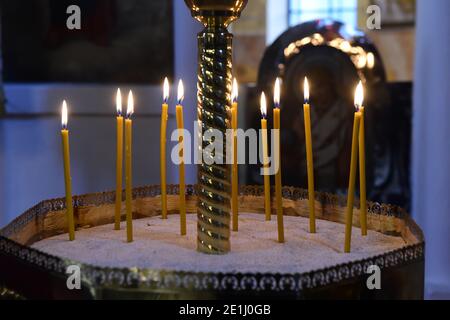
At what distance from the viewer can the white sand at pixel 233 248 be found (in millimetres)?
918

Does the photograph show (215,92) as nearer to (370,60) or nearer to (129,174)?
(129,174)

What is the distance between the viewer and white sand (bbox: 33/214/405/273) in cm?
92

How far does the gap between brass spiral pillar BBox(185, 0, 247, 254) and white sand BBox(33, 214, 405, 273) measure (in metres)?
0.03

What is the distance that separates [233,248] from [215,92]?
23 cm

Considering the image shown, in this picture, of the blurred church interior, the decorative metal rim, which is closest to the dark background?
the blurred church interior

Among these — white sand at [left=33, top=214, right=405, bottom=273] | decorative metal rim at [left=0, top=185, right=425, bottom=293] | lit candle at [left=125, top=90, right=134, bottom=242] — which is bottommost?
white sand at [left=33, top=214, right=405, bottom=273]

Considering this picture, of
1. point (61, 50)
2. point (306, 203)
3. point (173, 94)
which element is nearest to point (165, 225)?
point (306, 203)

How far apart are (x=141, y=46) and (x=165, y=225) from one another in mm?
1742

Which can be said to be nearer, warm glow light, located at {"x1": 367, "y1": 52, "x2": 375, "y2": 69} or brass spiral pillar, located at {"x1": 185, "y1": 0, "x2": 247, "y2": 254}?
brass spiral pillar, located at {"x1": 185, "y1": 0, "x2": 247, "y2": 254}

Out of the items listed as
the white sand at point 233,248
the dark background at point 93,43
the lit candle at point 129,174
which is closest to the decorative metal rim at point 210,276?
the white sand at point 233,248

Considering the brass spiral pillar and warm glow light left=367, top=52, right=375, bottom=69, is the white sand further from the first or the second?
warm glow light left=367, top=52, right=375, bottom=69

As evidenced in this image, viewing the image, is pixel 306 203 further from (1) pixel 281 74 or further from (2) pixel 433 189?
(1) pixel 281 74

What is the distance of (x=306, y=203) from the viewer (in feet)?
4.24
